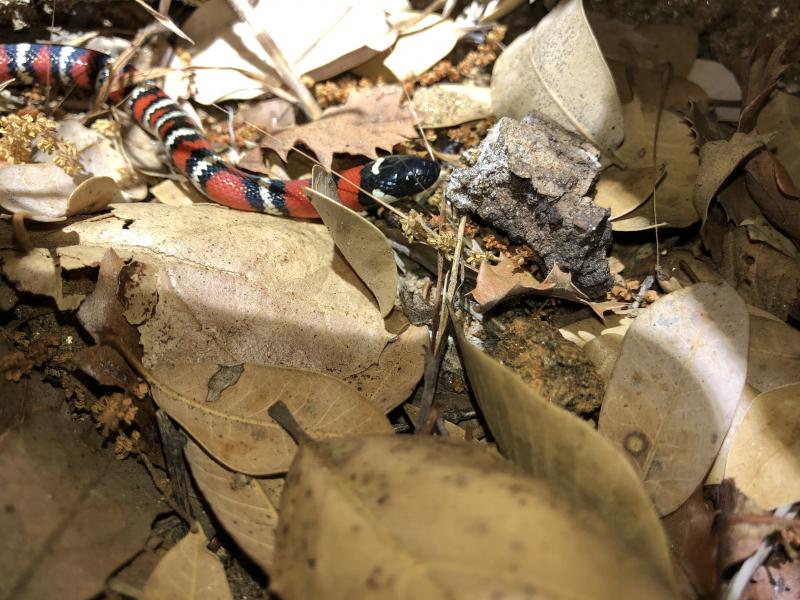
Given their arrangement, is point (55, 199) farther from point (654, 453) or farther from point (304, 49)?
point (654, 453)

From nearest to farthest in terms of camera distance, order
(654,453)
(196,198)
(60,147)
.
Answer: (654,453) < (60,147) < (196,198)

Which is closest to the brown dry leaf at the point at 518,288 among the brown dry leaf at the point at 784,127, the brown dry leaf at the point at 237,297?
the brown dry leaf at the point at 237,297

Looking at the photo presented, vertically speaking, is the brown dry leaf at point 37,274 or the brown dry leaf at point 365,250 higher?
the brown dry leaf at point 365,250

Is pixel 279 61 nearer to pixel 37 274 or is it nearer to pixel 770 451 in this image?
pixel 37 274

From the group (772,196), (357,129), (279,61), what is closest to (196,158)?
(279,61)

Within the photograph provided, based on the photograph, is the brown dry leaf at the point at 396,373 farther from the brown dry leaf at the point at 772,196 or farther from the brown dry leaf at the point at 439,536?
the brown dry leaf at the point at 772,196

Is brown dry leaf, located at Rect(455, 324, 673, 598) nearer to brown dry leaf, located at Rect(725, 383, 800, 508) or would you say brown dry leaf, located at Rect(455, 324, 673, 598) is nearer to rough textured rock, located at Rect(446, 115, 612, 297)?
brown dry leaf, located at Rect(725, 383, 800, 508)

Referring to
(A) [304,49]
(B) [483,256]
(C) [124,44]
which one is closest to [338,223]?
(B) [483,256]
